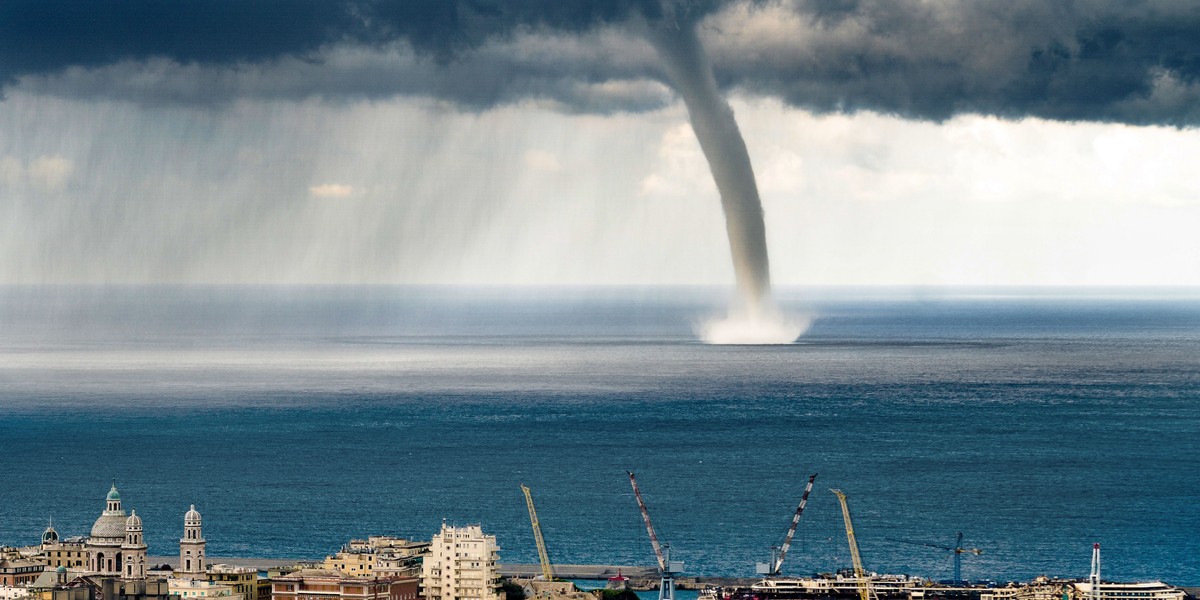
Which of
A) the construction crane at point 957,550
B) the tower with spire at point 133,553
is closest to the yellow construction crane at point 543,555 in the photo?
the tower with spire at point 133,553

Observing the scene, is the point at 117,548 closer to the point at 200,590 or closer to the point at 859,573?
the point at 200,590

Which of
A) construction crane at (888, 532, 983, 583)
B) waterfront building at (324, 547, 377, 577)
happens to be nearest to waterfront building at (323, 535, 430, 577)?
waterfront building at (324, 547, 377, 577)

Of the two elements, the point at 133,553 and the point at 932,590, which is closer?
the point at 133,553

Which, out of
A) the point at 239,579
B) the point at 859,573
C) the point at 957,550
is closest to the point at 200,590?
the point at 239,579

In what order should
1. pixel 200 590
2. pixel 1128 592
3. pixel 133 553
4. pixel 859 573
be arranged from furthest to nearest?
A: pixel 859 573, pixel 1128 592, pixel 133 553, pixel 200 590

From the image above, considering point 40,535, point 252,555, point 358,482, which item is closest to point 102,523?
point 252,555

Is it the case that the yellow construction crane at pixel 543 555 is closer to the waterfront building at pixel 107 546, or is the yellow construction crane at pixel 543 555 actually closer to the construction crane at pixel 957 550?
the construction crane at pixel 957 550

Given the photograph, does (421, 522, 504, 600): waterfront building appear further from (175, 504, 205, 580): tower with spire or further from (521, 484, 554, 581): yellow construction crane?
(175, 504, 205, 580): tower with spire
